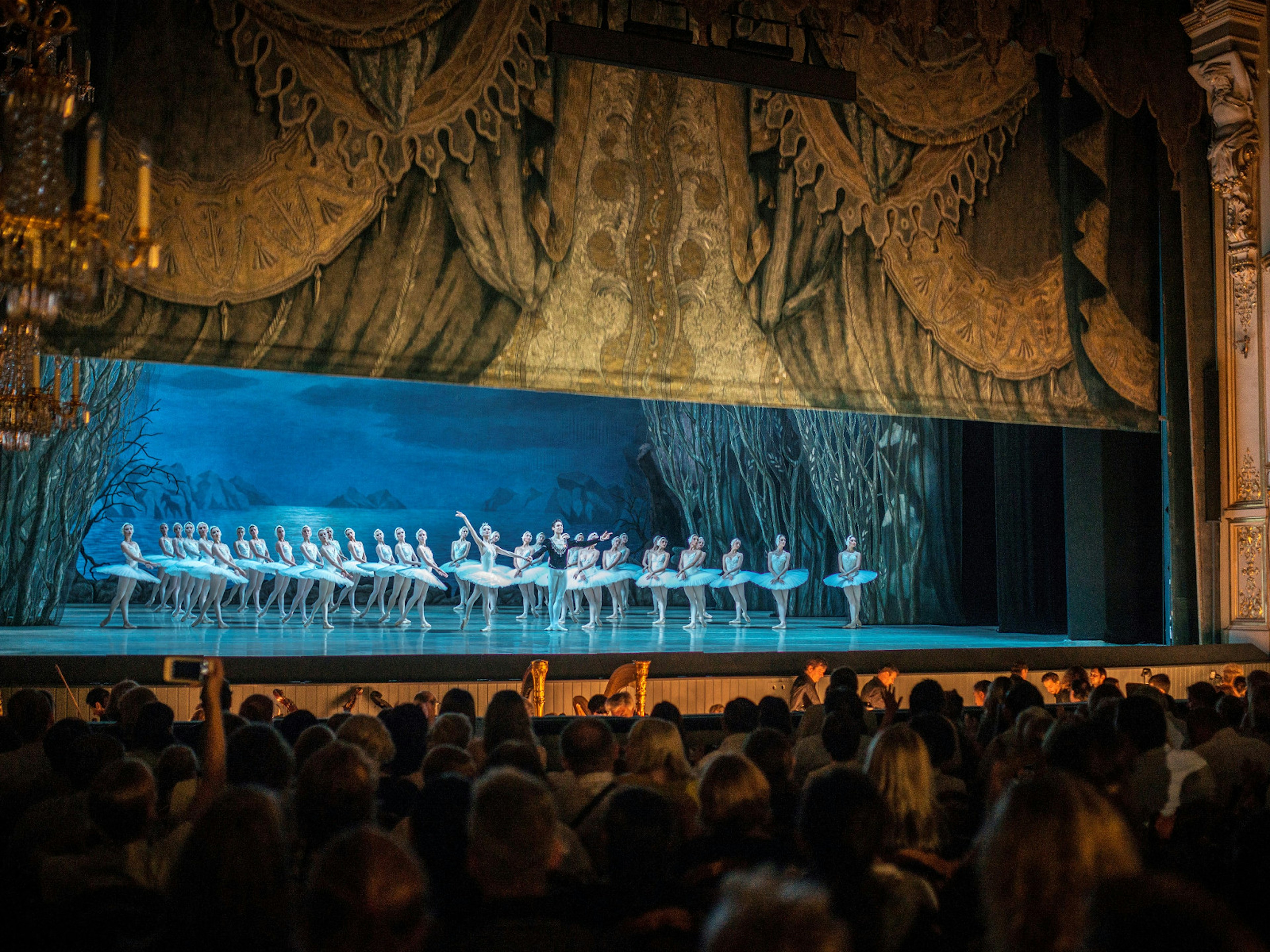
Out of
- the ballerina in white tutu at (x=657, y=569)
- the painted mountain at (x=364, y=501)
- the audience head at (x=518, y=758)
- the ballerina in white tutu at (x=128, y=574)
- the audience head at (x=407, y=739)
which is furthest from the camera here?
the painted mountain at (x=364, y=501)

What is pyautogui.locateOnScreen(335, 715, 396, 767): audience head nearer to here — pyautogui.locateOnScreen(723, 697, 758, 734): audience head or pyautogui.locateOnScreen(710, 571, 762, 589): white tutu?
pyautogui.locateOnScreen(723, 697, 758, 734): audience head

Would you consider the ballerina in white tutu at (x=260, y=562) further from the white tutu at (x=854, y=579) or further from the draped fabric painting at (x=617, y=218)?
the white tutu at (x=854, y=579)

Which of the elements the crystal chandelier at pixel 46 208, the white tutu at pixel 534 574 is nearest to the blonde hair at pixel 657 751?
the crystal chandelier at pixel 46 208

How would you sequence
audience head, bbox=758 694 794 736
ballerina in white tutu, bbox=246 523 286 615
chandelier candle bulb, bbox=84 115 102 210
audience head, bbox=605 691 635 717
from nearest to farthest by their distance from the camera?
audience head, bbox=758 694 794 736, chandelier candle bulb, bbox=84 115 102 210, audience head, bbox=605 691 635 717, ballerina in white tutu, bbox=246 523 286 615

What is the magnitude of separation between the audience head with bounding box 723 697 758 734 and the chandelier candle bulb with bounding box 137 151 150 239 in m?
3.06

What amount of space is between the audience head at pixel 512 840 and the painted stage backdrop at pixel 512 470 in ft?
50.1

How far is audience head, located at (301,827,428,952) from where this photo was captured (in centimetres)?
148

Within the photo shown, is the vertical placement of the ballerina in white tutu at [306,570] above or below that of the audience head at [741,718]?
above

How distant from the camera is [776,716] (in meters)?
4.09

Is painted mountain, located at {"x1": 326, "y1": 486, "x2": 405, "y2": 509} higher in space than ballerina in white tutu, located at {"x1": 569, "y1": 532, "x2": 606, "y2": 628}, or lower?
higher

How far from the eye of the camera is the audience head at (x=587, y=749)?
9.85ft

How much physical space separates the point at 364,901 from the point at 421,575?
12.2 meters

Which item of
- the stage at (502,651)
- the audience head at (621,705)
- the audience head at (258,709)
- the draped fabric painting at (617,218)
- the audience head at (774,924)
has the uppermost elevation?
the draped fabric painting at (617,218)

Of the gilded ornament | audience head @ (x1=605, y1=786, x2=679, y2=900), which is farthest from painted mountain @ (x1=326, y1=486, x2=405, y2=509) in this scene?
audience head @ (x1=605, y1=786, x2=679, y2=900)
